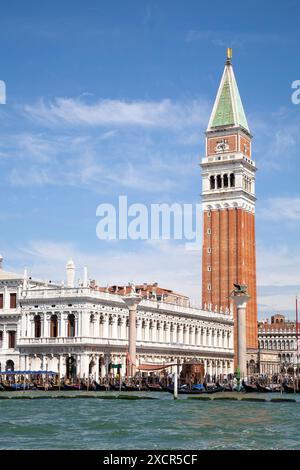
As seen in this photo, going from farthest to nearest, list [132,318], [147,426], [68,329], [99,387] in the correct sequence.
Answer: [68,329] → [132,318] → [99,387] → [147,426]

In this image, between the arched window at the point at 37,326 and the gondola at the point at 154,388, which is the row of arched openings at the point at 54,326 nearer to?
the arched window at the point at 37,326

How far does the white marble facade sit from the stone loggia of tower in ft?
64.5

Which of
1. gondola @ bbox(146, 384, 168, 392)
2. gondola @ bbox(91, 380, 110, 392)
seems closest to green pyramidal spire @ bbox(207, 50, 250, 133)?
gondola @ bbox(146, 384, 168, 392)

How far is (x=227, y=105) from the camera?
8731 centimetres

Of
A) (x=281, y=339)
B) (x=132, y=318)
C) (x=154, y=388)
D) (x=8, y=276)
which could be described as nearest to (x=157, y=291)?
(x=8, y=276)

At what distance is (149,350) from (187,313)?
8767 mm

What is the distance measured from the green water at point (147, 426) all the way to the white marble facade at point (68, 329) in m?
19.5

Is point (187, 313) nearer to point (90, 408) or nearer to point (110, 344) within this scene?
point (110, 344)

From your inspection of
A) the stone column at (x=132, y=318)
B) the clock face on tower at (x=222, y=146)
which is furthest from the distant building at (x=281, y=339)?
the stone column at (x=132, y=318)

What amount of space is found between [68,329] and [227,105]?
4143cm

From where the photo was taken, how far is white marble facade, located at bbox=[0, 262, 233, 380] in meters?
54.1

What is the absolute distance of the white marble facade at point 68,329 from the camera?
177 feet

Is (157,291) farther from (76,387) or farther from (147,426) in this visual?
(147,426)
